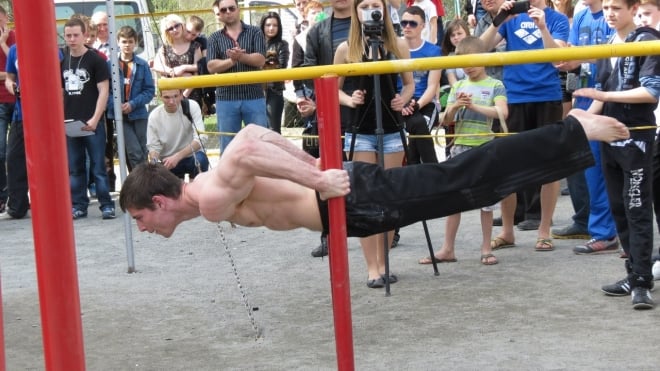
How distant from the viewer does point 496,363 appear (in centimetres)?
511

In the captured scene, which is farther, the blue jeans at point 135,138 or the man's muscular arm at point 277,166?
the blue jeans at point 135,138

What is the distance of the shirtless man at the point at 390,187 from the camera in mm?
4414

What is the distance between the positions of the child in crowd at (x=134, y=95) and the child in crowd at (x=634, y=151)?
5.44m

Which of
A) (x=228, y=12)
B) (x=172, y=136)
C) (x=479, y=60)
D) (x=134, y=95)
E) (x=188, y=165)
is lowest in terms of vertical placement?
(x=188, y=165)

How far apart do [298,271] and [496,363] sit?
8.08 feet

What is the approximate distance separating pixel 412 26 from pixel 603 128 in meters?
3.51

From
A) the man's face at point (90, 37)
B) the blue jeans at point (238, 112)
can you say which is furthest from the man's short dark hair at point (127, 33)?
the blue jeans at point (238, 112)

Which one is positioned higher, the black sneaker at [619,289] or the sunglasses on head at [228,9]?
the sunglasses on head at [228,9]

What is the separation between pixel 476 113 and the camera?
7.21 meters

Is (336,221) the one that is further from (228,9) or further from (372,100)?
(228,9)

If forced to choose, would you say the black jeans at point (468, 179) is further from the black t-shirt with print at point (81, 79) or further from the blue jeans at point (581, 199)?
the black t-shirt with print at point (81, 79)

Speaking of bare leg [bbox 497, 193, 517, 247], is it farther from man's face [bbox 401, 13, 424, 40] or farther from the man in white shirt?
the man in white shirt

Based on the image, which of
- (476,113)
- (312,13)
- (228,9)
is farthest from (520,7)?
(312,13)

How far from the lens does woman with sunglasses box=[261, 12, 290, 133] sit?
1034cm
